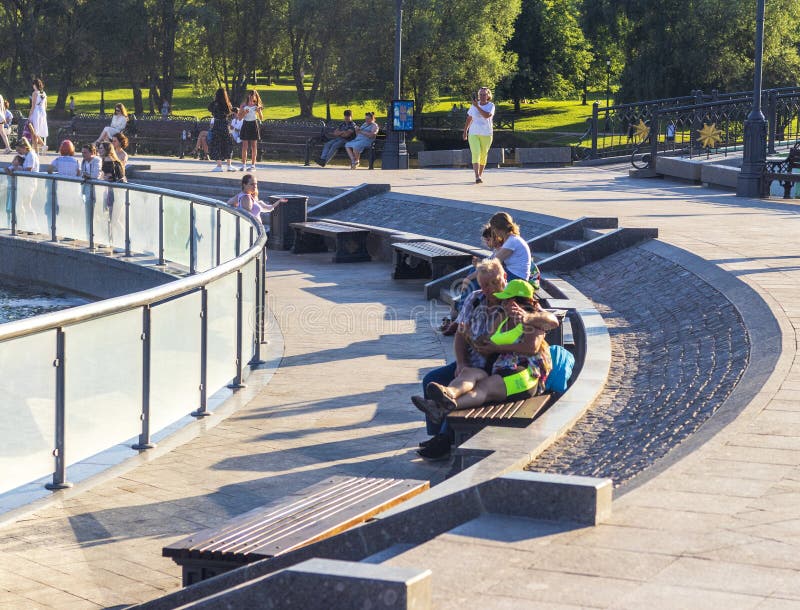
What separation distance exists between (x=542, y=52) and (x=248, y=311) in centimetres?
5806

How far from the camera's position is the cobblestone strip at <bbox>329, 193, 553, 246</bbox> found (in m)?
18.3

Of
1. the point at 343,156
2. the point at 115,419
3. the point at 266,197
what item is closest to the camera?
the point at 115,419

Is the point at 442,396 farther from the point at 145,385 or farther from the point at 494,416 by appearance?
the point at 145,385

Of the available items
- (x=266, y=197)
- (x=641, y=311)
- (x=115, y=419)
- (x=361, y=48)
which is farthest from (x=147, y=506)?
(x=361, y=48)

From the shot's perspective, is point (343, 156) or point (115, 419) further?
point (343, 156)

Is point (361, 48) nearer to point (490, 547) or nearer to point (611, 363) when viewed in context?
point (611, 363)

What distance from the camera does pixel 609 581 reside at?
15.7 feet

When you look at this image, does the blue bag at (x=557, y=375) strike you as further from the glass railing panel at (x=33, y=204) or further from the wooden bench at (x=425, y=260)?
the glass railing panel at (x=33, y=204)

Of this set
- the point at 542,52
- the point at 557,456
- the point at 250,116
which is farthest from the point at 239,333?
the point at 542,52

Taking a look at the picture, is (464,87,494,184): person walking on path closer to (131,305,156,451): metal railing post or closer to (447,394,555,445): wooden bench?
(131,305,156,451): metal railing post

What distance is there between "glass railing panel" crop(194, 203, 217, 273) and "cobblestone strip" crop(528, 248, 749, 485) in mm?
4118

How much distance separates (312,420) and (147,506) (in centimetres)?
252

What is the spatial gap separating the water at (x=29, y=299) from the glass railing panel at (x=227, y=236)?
4.30 metres

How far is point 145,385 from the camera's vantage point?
8641 millimetres
